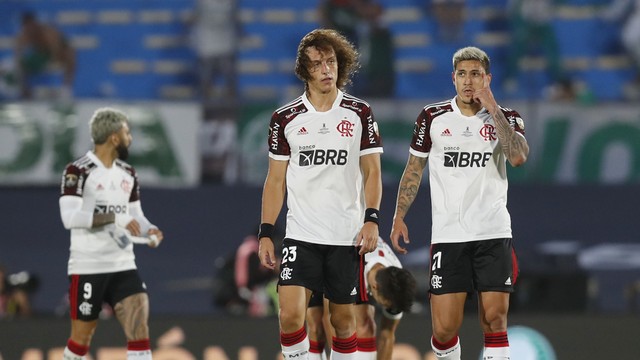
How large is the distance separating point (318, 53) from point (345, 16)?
7.65 meters

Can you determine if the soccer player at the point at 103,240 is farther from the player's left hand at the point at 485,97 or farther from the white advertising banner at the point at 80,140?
the white advertising banner at the point at 80,140

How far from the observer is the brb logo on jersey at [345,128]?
25.7ft

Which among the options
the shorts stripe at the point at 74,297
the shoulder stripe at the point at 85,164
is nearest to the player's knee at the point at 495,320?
the shorts stripe at the point at 74,297

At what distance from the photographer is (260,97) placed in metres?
14.5

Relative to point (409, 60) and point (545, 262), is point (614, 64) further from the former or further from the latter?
point (545, 262)

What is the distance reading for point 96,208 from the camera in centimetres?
952

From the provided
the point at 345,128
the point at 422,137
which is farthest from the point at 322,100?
the point at 422,137

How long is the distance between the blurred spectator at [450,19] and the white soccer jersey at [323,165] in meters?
8.52

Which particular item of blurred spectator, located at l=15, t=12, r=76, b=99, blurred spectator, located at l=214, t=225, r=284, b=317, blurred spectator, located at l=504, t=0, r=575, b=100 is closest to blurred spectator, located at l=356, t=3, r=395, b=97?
blurred spectator, located at l=504, t=0, r=575, b=100

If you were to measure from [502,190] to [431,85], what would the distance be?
7.42m

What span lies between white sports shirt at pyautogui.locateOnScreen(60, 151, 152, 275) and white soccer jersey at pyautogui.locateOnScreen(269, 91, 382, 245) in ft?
6.55

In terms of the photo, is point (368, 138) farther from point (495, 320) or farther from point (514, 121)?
point (495, 320)

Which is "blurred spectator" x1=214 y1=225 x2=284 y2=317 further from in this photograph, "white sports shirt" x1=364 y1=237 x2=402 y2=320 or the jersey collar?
the jersey collar

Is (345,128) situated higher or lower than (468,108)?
lower
